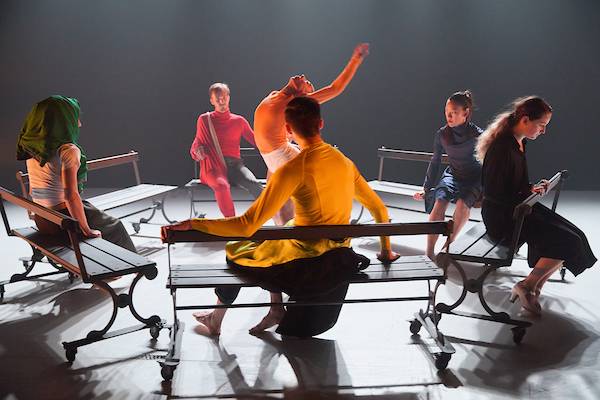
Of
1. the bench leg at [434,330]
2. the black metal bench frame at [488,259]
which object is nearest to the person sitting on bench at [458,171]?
the black metal bench frame at [488,259]

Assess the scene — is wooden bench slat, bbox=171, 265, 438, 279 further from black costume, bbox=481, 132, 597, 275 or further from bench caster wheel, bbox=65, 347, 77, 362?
black costume, bbox=481, 132, 597, 275

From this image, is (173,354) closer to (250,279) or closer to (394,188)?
(250,279)

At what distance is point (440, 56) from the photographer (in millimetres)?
8648

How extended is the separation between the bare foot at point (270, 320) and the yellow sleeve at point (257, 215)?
893 millimetres

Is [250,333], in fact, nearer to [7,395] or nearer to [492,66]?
[7,395]

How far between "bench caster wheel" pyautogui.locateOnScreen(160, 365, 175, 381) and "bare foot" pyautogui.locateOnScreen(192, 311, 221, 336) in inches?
24.7

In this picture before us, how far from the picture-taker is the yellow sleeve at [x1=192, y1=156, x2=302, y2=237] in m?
3.35

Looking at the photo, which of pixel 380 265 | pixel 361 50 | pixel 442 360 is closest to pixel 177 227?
pixel 380 265

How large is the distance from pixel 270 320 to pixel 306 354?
388 mm

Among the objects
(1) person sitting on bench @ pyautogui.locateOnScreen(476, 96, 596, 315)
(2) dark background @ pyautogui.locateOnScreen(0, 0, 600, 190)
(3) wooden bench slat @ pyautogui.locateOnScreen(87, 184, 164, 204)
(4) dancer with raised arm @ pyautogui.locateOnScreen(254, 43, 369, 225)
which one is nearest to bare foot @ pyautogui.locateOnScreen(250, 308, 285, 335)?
(1) person sitting on bench @ pyautogui.locateOnScreen(476, 96, 596, 315)

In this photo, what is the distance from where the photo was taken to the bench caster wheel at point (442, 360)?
3.62m

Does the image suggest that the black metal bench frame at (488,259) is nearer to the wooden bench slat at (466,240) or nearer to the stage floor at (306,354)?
the wooden bench slat at (466,240)

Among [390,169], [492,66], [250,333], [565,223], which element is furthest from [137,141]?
[565,223]

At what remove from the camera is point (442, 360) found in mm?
3619
